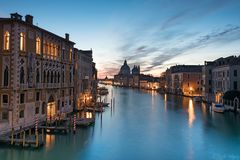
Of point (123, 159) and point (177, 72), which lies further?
point (177, 72)

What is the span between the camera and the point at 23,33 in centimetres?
2698

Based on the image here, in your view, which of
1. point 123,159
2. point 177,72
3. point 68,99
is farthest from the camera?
point 177,72

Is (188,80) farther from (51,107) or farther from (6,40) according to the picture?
(6,40)

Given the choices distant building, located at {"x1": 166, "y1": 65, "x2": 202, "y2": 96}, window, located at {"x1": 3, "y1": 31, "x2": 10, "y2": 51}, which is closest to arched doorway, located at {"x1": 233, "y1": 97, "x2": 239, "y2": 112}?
window, located at {"x1": 3, "y1": 31, "x2": 10, "y2": 51}

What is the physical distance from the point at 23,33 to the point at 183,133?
21.1m

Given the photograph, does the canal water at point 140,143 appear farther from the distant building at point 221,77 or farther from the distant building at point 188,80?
the distant building at point 188,80

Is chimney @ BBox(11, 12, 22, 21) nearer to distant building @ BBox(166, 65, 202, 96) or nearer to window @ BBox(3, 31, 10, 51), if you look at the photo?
window @ BBox(3, 31, 10, 51)

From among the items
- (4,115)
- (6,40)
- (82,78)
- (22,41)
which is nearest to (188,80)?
(82,78)

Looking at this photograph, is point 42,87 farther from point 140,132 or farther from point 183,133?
point 183,133

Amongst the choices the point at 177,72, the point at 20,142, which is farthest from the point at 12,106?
the point at 177,72

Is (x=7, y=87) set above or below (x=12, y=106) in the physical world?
above

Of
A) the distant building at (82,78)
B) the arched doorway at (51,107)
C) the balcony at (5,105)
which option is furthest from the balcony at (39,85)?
the distant building at (82,78)

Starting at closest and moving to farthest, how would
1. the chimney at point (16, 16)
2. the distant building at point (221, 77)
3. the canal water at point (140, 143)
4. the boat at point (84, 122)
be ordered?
the canal water at point (140, 143)
the chimney at point (16, 16)
the boat at point (84, 122)
the distant building at point (221, 77)

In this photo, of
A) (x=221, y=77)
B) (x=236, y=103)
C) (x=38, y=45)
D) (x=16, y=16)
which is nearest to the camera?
(x=16, y=16)
